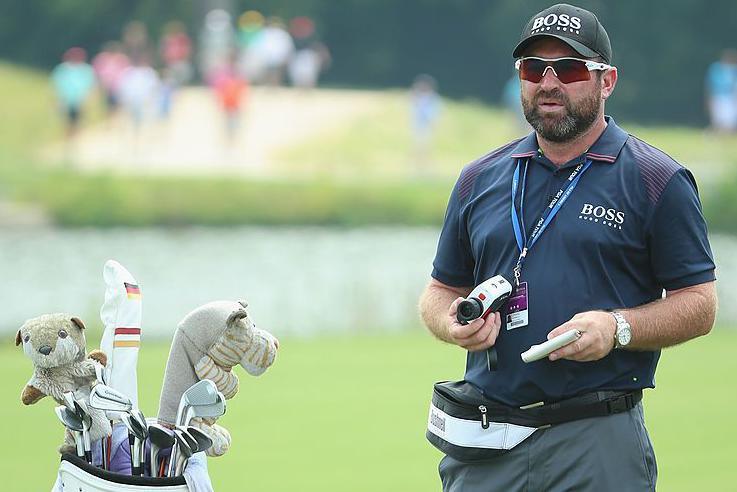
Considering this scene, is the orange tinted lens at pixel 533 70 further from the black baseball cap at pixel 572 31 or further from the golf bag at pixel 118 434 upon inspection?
the golf bag at pixel 118 434

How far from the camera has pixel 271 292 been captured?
2053 centimetres

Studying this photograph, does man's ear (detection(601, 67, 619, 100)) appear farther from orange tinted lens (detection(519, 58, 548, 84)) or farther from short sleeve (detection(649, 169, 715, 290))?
short sleeve (detection(649, 169, 715, 290))

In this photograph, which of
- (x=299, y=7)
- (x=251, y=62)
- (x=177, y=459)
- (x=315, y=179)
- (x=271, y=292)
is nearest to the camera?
(x=177, y=459)

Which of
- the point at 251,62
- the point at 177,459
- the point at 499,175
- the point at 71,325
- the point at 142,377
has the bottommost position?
the point at 142,377

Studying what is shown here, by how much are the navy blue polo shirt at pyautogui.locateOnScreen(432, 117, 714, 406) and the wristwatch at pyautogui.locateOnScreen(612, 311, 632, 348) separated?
0.37 ft

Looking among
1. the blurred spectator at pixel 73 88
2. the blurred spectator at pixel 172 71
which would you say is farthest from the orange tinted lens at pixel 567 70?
the blurred spectator at pixel 172 71

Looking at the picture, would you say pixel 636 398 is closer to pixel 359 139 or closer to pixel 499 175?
pixel 499 175

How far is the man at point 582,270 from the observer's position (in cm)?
367

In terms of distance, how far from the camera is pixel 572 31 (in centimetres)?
379

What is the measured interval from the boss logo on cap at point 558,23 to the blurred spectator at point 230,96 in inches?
1048

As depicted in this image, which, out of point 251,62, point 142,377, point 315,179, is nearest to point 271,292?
→ point 315,179

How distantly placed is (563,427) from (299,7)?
41745mm

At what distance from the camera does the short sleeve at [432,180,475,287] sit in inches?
160

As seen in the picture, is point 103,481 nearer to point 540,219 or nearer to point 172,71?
point 540,219
